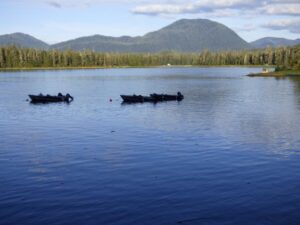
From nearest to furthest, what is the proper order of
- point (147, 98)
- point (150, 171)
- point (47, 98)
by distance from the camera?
point (150, 171) → point (147, 98) → point (47, 98)

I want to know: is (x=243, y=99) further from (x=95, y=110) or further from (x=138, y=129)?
(x=138, y=129)

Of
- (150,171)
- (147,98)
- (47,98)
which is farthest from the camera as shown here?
(47,98)

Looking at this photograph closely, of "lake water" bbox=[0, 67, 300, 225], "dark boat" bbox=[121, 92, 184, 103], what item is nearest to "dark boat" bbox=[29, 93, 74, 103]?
"dark boat" bbox=[121, 92, 184, 103]

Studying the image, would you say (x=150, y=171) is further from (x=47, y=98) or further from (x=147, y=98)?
(x=47, y=98)

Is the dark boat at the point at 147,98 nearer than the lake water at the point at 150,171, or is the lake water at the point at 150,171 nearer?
the lake water at the point at 150,171

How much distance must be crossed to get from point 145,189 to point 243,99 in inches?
2193

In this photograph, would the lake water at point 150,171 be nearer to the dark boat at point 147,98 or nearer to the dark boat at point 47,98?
the dark boat at point 147,98

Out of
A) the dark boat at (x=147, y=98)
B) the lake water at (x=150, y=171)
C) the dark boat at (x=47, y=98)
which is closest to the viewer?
the lake water at (x=150, y=171)

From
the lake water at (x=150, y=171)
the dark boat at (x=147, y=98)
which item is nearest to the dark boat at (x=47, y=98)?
the dark boat at (x=147, y=98)

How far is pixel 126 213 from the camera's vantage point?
1797cm

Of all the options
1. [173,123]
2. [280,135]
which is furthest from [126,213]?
[173,123]

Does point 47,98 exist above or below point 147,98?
above

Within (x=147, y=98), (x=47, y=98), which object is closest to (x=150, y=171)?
(x=147, y=98)

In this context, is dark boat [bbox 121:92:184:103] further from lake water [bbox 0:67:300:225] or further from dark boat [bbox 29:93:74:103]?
lake water [bbox 0:67:300:225]
